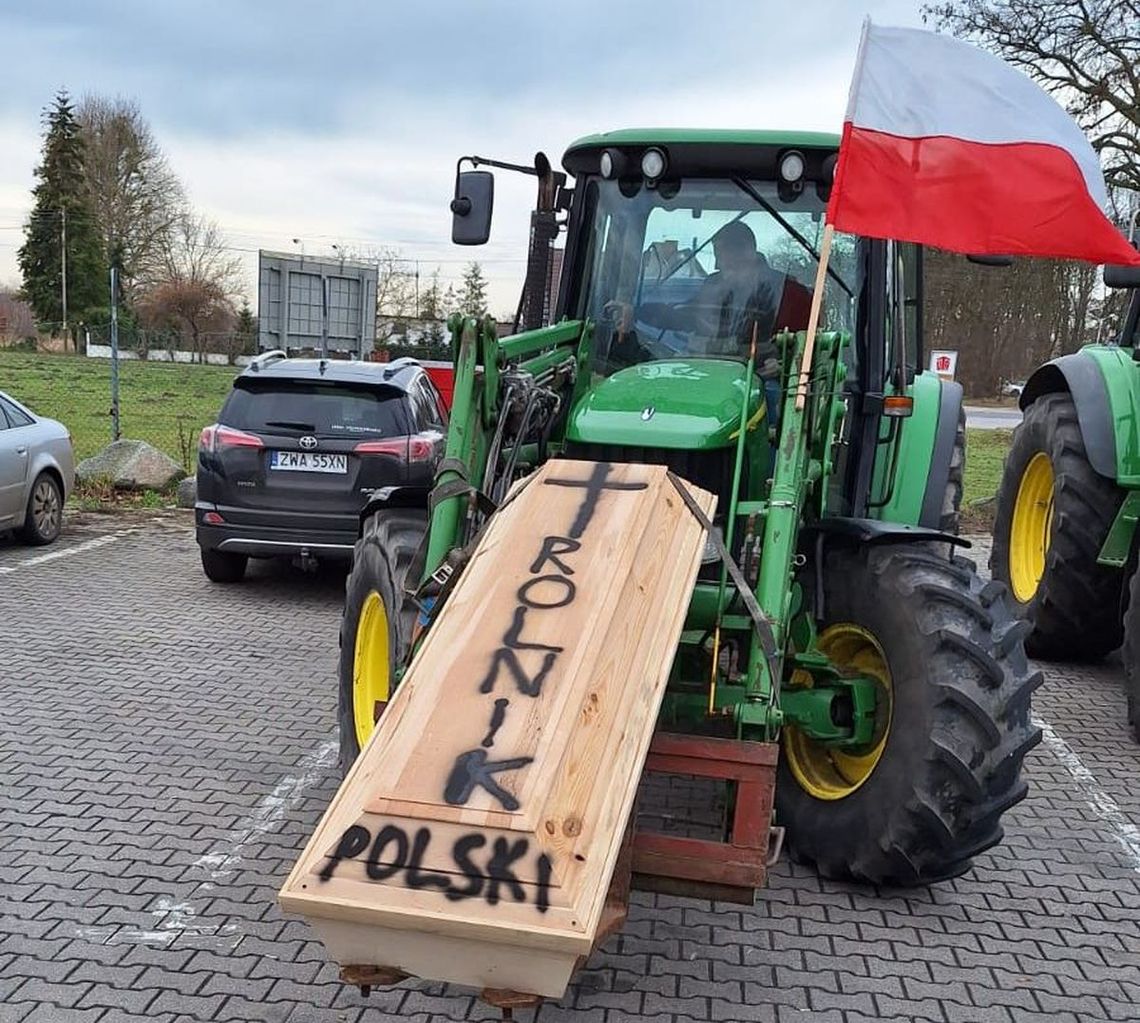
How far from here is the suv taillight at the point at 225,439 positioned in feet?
27.2

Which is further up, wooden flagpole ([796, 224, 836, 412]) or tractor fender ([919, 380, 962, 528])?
wooden flagpole ([796, 224, 836, 412])

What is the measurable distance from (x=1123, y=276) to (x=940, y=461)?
1.25m

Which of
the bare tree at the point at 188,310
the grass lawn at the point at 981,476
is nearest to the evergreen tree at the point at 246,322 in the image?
the bare tree at the point at 188,310

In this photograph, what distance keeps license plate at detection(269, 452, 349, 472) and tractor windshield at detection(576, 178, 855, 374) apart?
332cm

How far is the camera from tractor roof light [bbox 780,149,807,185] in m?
4.98

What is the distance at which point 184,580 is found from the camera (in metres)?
9.20

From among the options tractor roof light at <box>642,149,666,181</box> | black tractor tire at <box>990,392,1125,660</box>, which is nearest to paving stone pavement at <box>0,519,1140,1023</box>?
black tractor tire at <box>990,392,1125,660</box>

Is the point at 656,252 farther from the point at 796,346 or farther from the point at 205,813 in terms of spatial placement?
the point at 205,813

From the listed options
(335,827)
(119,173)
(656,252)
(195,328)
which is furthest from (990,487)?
(119,173)

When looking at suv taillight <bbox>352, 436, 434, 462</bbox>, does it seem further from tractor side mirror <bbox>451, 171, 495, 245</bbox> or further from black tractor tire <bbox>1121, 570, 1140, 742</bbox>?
black tractor tire <bbox>1121, 570, 1140, 742</bbox>

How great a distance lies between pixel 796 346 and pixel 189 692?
3.82 meters

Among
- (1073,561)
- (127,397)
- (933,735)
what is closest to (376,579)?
(933,735)

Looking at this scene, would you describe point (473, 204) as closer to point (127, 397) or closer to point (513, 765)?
point (513, 765)

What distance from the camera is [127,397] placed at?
25.4 metres
